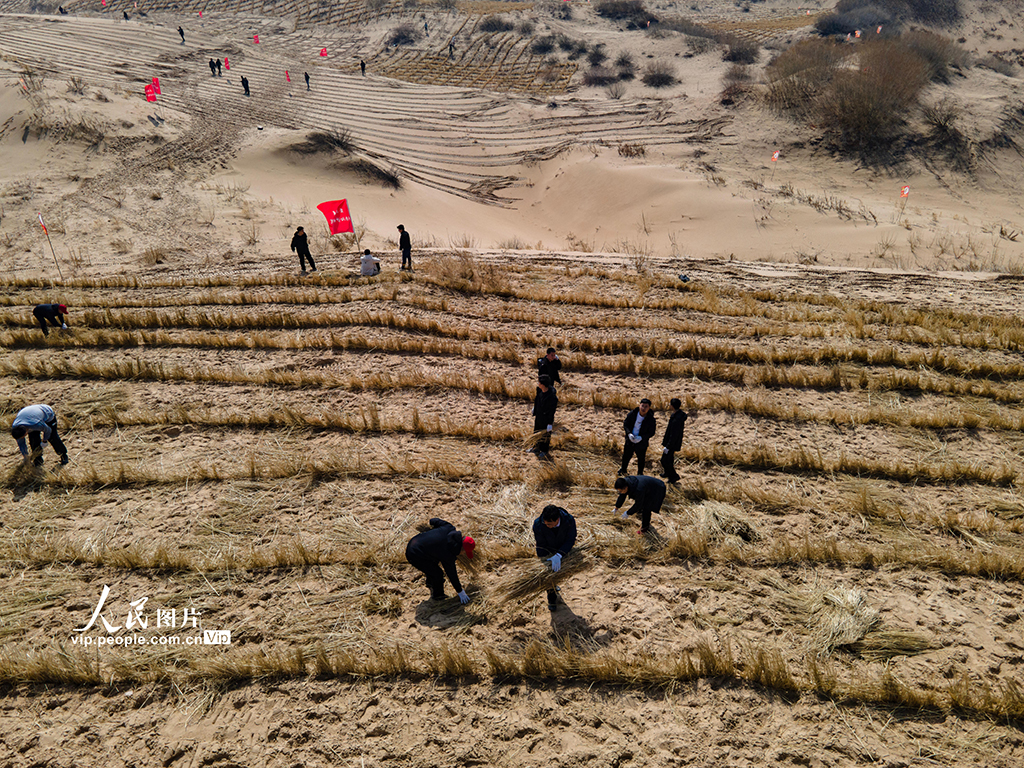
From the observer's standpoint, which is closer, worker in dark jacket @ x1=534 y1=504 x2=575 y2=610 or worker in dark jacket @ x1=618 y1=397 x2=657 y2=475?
worker in dark jacket @ x1=534 y1=504 x2=575 y2=610

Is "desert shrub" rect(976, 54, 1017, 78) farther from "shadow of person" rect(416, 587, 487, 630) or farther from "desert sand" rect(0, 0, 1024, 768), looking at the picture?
"shadow of person" rect(416, 587, 487, 630)

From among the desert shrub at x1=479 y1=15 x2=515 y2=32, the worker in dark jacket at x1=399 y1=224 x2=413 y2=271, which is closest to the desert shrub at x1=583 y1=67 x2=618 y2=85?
the desert shrub at x1=479 y1=15 x2=515 y2=32

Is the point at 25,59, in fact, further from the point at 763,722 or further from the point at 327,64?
the point at 763,722

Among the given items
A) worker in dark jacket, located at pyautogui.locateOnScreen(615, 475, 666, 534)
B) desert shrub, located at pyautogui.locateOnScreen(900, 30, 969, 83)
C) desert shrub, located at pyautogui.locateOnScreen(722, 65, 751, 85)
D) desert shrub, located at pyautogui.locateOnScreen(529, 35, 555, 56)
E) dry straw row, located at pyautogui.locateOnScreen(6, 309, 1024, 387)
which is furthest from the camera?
desert shrub, located at pyautogui.locateOnScreen(529, 35, 555, 56)

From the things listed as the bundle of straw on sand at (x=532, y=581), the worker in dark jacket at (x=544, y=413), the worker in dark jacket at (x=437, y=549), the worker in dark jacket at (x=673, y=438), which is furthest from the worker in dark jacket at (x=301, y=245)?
the bundle of straw on sand at (x=532, y=581)

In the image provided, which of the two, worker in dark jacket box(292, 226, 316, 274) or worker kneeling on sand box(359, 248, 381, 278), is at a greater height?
worker in dark jacket box(292, 226, 316, 274)

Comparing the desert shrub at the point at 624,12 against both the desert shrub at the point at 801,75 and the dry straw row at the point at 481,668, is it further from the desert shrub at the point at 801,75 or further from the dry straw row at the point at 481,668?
the dry straw row at the point at 481,668

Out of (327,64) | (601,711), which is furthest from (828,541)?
(327,64)
